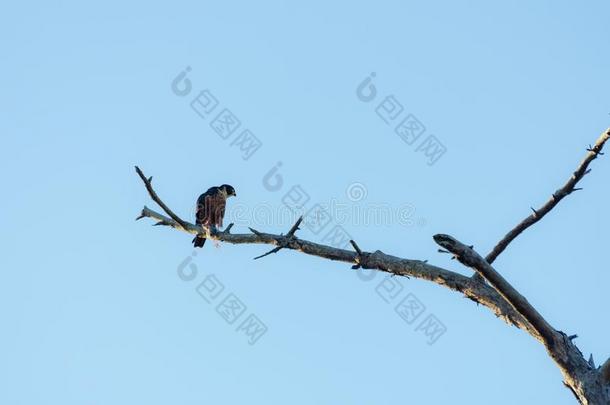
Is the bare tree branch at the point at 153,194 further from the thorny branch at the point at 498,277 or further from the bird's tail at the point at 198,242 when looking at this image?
the bird's tail at the point at 198,242

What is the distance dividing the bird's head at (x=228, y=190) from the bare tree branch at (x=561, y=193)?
7.43 meters

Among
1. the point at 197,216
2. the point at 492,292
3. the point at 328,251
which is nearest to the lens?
the point at 492,292

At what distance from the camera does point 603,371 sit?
4297mm

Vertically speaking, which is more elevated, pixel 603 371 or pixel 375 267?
pixel 375 267

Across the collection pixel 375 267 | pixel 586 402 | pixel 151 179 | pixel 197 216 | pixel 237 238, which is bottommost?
pixel 586 402

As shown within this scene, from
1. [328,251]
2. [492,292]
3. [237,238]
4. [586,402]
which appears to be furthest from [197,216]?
[586,402]

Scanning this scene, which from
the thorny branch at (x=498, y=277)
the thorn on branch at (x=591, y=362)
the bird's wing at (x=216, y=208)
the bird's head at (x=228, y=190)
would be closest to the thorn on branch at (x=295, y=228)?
the thorny branch at (x=498, y=277)

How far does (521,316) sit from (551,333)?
0.72 feet

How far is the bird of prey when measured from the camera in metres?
11.3

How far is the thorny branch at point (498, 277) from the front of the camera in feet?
14.0

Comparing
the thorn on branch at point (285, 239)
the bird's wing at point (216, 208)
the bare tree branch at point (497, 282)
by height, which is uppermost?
the bird's wing at point (216, 208)

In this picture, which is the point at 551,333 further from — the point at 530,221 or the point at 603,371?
the point at 530,221

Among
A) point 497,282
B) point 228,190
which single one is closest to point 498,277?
point 497,282

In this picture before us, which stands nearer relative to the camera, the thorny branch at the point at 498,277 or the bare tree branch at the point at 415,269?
the thorny branch at the point at 498,277
